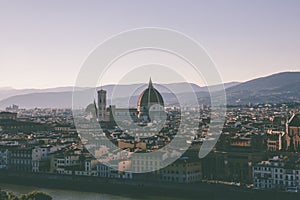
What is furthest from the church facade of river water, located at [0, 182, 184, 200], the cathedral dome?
river water, located at [0, 182, 184, 200]

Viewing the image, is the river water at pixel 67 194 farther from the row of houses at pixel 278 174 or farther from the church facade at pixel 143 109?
the church facade at pixel 143 109

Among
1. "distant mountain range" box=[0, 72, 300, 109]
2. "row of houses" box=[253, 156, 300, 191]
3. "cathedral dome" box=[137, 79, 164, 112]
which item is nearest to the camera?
"row of houses" box=[253, 156, 300, 191]

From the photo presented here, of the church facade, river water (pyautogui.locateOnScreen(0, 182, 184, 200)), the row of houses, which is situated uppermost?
the church facade

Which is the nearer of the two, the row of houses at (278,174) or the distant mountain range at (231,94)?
the row of houses at (278,174)

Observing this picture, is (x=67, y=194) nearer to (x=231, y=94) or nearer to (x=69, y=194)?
(x=69, y=194)

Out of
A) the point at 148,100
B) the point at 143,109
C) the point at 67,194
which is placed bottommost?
the point at 67,194

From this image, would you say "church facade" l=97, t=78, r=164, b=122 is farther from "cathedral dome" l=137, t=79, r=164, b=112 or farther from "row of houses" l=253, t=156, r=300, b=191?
"row of houses" l=253, t=156, r=300, b=191

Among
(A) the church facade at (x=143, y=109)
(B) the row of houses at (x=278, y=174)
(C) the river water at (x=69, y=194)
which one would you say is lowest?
(C) the river water at (x=69, y=194)

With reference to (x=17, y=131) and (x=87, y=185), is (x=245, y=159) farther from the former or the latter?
(x=17, y=131)

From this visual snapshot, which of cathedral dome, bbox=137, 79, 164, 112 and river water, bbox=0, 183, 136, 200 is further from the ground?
cathedral dome, bbox=137, 79, 164, 112

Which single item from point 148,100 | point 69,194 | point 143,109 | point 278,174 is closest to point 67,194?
point 69,194

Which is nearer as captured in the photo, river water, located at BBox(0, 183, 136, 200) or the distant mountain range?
river water, located at BBox(0, 183, 136, 200)

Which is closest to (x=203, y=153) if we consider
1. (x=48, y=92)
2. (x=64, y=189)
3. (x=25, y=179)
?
(x=64, y=189)

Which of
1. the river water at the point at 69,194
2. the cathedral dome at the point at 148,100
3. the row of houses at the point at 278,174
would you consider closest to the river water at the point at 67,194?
the river water at the point at 69,194
